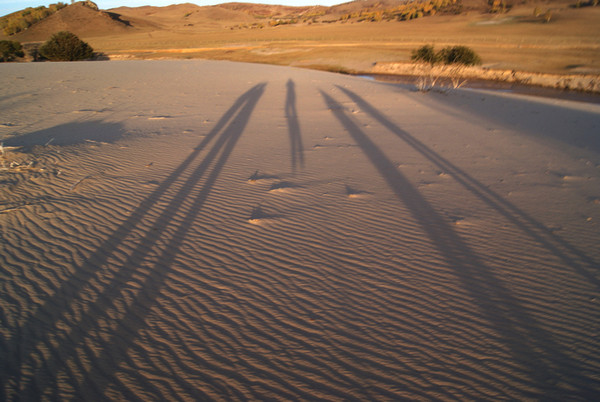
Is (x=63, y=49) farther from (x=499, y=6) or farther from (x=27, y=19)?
(x=499, y=6)

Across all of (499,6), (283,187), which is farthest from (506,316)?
(499,6)

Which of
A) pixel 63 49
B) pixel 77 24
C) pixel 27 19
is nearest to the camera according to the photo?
pixel 63 49

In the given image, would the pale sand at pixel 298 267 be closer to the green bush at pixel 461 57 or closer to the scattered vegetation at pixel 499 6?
the green bush at pixel 461 57

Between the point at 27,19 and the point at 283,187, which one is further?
the point at 27,19

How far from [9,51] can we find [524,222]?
38.0 metres

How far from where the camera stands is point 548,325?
259cm

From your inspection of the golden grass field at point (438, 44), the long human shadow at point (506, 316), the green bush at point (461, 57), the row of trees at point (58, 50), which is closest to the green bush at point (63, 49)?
the row of trees at point (58, 50)

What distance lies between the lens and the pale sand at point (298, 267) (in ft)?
7.30

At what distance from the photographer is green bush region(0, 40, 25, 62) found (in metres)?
26.5

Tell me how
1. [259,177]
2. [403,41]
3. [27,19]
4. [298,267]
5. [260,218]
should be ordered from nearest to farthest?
[298,267] → [260,218] → [259,177] → [403,41] → [27,19]

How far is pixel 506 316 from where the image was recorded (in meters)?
2.66

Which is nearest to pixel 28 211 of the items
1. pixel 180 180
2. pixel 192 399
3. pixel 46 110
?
pixel 180 180

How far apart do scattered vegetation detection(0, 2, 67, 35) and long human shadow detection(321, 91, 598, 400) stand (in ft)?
229

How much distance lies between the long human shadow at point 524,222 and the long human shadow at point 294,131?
237cm
